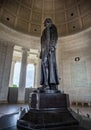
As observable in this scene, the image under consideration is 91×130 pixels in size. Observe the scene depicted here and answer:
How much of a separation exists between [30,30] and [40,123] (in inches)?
545

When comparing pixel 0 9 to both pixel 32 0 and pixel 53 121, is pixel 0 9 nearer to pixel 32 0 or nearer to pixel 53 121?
pixel 32 0

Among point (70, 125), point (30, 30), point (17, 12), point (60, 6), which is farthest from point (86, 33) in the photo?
point (70, 125)

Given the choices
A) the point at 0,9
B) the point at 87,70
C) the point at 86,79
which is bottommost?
the point at 86,79

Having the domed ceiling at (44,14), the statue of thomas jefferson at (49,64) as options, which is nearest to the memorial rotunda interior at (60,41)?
the domed ceiling at (44,14)

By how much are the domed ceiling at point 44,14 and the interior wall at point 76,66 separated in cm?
132

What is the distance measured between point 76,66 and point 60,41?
13.3 feet

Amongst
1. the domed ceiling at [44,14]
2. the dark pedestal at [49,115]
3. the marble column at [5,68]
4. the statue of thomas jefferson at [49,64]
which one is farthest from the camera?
the domed ceiling at [44,14]

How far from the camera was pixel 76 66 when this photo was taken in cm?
1288

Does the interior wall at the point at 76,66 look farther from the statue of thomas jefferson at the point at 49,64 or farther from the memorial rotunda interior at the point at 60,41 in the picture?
the statue of thomas jefferson at the point at 49,64

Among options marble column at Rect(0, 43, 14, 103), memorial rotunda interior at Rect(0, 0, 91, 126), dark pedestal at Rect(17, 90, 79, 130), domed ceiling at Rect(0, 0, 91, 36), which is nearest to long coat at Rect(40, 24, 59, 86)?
dark pedestal at Rect(17, 90, 79, 130)

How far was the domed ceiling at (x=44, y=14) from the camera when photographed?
13.0 m

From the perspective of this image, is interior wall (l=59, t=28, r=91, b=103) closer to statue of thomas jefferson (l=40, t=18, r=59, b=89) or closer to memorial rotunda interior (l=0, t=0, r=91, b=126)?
memorial rotunda interior (l=0, t=0, r=91, b=126)

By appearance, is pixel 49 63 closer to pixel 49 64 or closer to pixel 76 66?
pixel 49 64

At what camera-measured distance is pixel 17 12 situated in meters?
13.6
